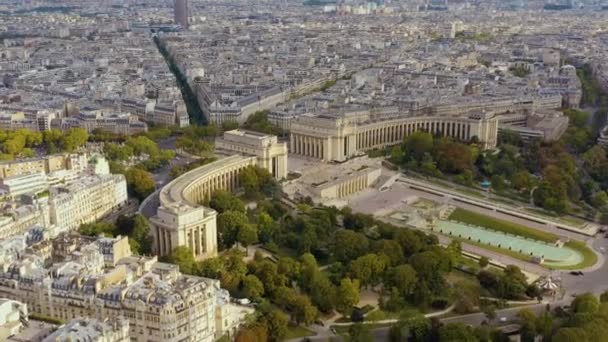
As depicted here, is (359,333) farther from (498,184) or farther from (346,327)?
(498,184)

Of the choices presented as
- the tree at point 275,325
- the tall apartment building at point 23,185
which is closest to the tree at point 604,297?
the tree at point 275,325

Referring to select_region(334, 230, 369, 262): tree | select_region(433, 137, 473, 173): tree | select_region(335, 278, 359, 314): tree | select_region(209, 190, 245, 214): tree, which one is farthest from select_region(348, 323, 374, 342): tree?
select_region(433, 137, 473, 173): tree

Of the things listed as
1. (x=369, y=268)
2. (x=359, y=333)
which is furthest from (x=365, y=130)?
(x=359, y=333)

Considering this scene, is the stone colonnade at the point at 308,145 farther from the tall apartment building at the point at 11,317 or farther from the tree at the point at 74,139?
the tall apartment building at the point at 11,317

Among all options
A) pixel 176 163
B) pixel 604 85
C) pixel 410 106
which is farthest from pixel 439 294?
pixel 604 85

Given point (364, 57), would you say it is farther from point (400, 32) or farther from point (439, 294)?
point (439, 294)
